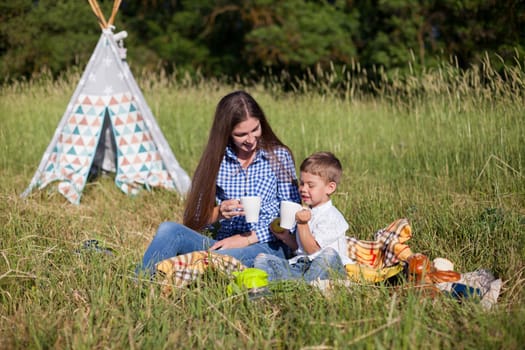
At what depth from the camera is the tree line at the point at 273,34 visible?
11875 mm

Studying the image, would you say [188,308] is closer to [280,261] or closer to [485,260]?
[280,261]

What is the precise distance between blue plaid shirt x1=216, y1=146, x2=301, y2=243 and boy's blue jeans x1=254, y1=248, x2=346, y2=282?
47 cm

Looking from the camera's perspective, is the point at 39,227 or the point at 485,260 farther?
the point at 39,227

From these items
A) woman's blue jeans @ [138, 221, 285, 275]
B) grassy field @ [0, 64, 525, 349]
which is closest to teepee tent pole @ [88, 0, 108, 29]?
grassy field @ [0, 64, 525, 349]

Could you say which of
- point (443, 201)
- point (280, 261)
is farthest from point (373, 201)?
point (280, 261)

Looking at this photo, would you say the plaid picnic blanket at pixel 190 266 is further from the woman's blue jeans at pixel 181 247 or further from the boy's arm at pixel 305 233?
the boy's arm at pixel 305 233

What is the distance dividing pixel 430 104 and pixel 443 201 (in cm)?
190

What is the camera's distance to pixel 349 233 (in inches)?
145

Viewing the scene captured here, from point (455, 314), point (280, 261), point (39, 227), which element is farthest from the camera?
point (39, 227)

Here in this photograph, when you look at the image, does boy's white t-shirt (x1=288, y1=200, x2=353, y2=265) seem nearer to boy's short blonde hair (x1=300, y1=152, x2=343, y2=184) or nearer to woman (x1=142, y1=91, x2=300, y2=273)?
boy's short blonde hair (x1=300, y1=152, x2=343, y2=184)

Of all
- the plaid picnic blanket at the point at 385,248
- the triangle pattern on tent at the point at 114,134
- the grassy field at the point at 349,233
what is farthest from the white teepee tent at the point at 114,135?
the plaid picnic blanket at the point at 385,248

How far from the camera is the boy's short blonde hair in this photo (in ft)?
10.0

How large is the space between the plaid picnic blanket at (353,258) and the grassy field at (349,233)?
8 centimetres

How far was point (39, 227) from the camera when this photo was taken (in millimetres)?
3635
